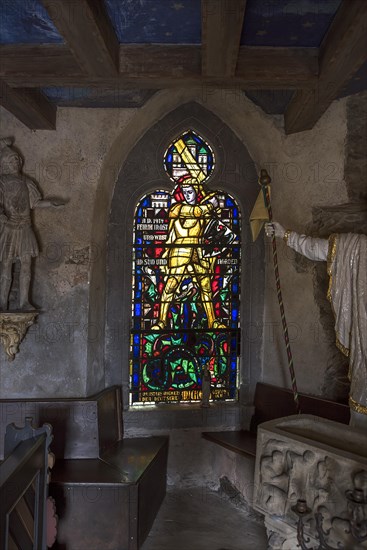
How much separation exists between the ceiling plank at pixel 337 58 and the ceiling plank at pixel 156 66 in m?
0.14

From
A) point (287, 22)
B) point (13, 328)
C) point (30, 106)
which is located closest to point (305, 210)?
point (287, 22)

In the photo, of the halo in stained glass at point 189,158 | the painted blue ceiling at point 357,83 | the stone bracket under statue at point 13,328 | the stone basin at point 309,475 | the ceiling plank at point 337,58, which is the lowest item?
the stone basin at point 309,475

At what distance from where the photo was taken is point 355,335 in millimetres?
3717

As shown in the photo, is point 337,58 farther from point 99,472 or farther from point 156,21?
point 99,472

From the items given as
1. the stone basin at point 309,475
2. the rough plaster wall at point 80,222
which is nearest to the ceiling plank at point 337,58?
the rough plaster wall at point 80,222

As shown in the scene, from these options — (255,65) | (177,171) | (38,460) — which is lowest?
(38,460)

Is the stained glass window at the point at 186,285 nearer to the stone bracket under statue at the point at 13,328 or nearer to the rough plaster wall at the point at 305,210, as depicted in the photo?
the rough plaster wall at the point at 305,210

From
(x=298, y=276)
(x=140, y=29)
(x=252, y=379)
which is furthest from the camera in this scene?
(x=252, y=379)

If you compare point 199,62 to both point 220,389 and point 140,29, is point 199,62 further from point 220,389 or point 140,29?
point 220,389

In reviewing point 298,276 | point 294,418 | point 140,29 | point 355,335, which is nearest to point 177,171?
point 298,276

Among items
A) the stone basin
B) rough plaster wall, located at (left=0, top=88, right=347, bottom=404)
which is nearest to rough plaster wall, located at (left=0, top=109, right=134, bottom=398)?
rough plaster wall, located at (left=0, top=88, right=347, bottom=404)

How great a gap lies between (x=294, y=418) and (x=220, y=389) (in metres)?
2.16

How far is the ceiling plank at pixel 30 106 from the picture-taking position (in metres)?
3.99

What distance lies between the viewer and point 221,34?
3.21m
